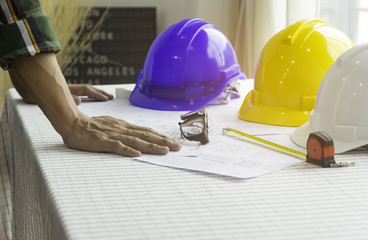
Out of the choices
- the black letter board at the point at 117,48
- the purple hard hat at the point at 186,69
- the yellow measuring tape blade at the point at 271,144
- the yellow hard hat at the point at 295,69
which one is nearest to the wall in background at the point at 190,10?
the black letter board at the point at 117,48

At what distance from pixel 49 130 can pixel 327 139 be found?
1.98 feet

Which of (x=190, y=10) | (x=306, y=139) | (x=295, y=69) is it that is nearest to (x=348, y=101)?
(x=306, y=139)

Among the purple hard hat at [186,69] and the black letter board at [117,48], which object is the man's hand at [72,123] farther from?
the black letter board at [117,48]

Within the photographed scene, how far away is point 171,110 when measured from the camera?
1.37 meters

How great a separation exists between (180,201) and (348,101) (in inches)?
16.6

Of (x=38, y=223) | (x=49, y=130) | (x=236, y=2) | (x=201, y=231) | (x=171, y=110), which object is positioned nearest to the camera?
(x=201, y=231)

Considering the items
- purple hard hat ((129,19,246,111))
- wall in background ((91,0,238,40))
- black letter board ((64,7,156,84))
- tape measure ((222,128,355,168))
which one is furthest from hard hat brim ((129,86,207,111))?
black letter board ((64,7,156,84))

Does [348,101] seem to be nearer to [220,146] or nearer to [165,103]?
[220,146]

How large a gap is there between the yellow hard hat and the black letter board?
210cm

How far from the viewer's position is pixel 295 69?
3.86 ft

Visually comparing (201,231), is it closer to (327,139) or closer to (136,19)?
(327,139)

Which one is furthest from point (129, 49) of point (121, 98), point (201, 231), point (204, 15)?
point (201, 231)

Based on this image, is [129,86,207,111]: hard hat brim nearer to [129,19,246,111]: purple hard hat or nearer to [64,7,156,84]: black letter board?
[129,19,246,111]: purple hard hat

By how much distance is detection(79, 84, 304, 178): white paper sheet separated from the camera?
0.88 meters
